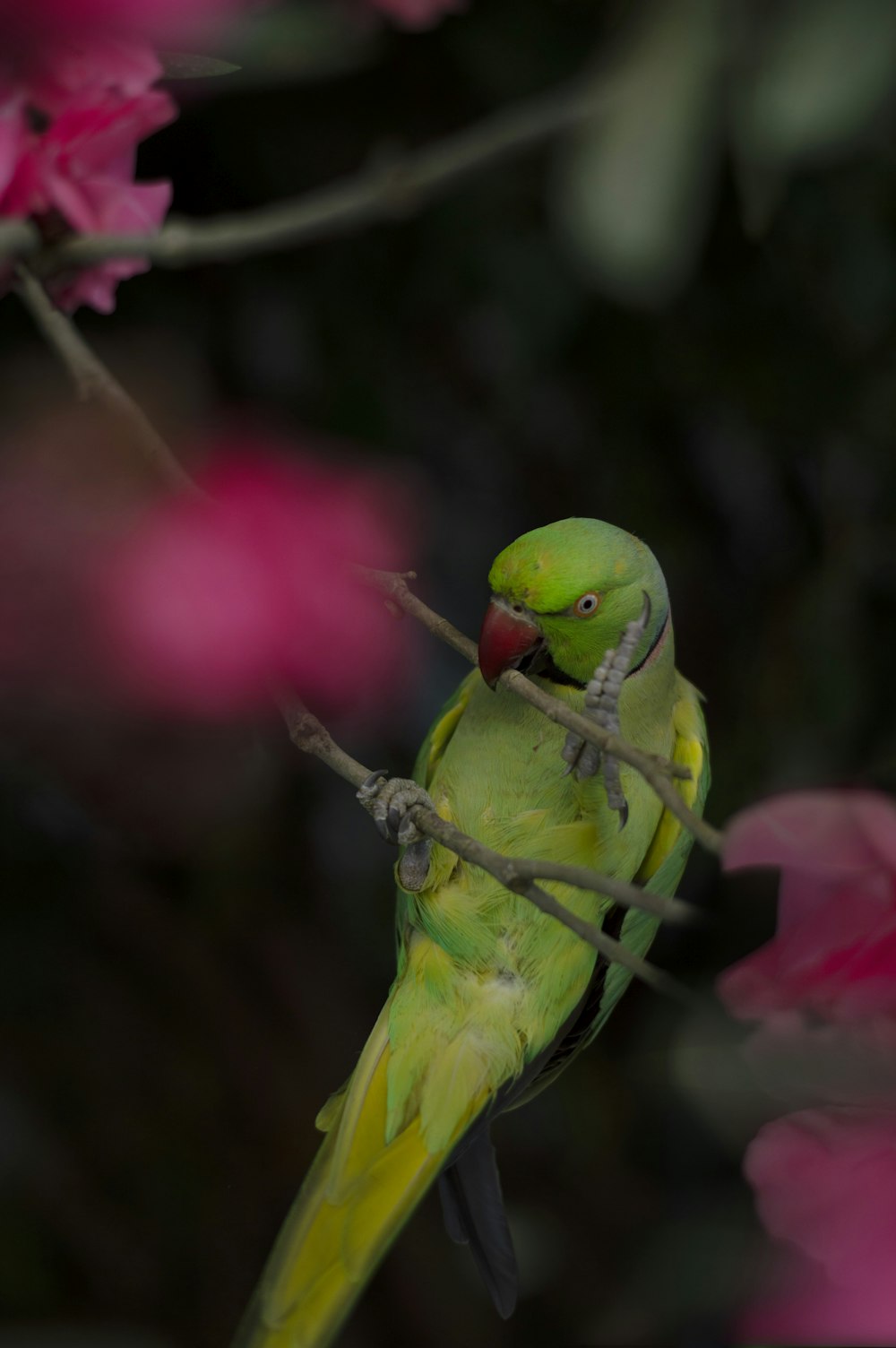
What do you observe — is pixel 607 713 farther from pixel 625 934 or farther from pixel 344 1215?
pixel 344 1215

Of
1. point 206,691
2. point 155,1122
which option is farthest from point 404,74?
point 155,1122

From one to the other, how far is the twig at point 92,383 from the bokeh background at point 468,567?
0.02 m

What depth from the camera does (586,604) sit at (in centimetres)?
65

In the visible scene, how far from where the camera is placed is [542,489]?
4.22 feet

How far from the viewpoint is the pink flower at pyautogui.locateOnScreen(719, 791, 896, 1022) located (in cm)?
36

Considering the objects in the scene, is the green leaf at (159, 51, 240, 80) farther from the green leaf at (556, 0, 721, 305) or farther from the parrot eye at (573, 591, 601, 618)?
the parrot eye at (573, 591, 601, 618)

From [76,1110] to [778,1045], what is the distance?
105 cm

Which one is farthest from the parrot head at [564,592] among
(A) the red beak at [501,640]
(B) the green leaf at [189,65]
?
(B) the green leaf at [189,65]

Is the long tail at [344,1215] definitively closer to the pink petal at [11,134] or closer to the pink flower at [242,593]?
the pink flower at [242,593]

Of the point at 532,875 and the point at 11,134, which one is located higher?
the point at 11,134

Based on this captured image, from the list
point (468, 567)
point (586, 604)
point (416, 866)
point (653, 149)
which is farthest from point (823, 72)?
point (468, 567)

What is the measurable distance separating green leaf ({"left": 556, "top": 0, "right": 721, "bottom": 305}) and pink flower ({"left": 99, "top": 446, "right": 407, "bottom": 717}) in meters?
0.14

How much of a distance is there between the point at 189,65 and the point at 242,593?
206 mm

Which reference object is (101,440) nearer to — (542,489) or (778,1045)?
(778,1045)
